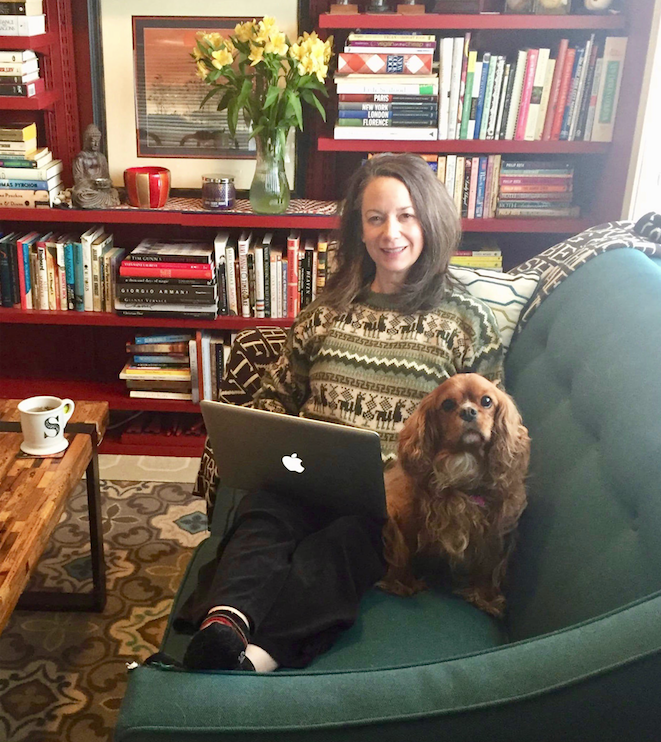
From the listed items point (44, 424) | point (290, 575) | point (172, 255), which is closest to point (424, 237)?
point (290, 575)

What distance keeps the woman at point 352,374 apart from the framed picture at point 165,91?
3.71 ft

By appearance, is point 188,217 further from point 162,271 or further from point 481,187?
point 481,187

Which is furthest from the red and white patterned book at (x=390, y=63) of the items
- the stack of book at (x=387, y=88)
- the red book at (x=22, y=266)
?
the red book at (x=22, y=266)

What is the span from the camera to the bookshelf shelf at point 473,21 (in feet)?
7.73

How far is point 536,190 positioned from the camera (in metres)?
2.59

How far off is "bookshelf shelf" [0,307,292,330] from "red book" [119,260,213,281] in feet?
0.49

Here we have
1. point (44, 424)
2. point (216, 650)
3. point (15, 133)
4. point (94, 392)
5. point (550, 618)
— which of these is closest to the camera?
point (216, 650)

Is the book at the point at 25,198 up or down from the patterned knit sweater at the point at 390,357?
up

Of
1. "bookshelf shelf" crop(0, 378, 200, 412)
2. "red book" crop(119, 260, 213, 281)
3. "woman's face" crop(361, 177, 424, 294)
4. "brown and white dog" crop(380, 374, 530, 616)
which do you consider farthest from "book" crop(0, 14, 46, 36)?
"brown and white dog" crop(380, 374, 530, 616)

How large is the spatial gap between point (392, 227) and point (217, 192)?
112cm

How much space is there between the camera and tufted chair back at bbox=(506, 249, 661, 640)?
3.52ft

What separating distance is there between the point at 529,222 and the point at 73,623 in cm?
178

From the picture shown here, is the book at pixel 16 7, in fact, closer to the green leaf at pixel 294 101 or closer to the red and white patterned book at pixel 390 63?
the green leaf at pixel 294 101

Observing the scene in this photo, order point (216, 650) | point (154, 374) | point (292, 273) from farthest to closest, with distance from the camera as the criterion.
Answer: point (154, 374), point (292, 273), point (216, 650)
